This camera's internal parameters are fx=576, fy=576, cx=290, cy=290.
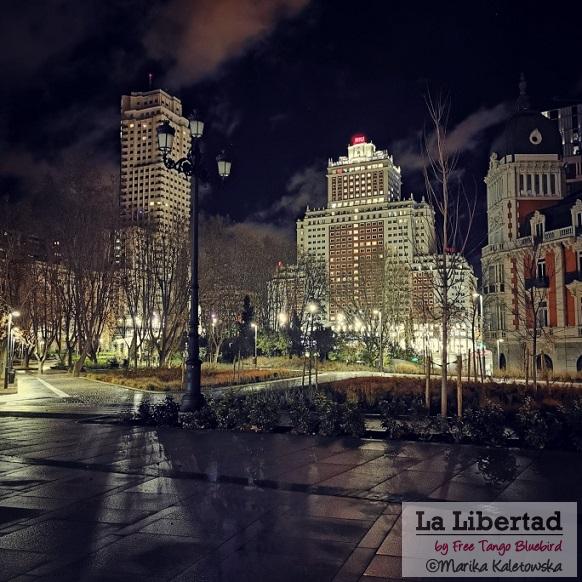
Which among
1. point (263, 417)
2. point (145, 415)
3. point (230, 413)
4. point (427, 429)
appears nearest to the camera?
point (427, 429)

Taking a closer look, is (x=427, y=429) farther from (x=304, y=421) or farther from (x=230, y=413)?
(x=230, y=413)

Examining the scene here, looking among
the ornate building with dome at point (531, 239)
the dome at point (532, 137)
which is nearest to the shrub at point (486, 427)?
the ornate building with dome at point (531, 239)

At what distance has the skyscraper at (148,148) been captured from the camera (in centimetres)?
15550

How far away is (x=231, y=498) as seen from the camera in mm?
7555

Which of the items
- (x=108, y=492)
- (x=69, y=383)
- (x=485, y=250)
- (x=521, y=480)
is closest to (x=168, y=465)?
(x=108, y=492)

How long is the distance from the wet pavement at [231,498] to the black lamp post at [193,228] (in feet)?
10.8

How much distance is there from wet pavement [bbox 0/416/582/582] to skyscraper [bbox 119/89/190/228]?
14269 cm

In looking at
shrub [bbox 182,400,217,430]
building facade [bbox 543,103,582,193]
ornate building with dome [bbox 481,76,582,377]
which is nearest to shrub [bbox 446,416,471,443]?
shrub [bbox 182,400,217,430]

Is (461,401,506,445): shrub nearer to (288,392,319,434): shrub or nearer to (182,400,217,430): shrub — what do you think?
(288,392,319,434): shrub

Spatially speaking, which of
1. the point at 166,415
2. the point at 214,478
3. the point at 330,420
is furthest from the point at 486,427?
the point at 166,415

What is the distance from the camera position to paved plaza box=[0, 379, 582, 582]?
17.2 feet

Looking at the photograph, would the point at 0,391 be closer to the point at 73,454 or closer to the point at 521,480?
the point at 73,454

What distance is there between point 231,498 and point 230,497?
6 cm

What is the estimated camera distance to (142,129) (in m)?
194
